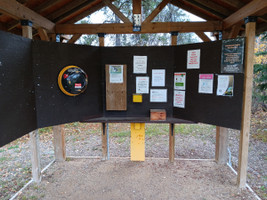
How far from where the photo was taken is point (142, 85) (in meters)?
3.42

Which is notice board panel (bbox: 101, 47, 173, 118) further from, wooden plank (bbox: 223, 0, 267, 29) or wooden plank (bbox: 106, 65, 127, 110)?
wooden plank (bbox: 223, 0, 267, 29)

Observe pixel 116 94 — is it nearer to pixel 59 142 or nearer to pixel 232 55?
pixel 59 142

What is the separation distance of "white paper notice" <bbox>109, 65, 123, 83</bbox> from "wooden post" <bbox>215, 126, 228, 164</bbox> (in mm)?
2235

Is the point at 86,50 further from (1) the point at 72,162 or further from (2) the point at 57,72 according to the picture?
(1) the point at 72,162

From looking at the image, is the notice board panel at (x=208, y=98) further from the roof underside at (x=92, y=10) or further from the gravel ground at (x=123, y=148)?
the gravel ground at (x=123, y=148)

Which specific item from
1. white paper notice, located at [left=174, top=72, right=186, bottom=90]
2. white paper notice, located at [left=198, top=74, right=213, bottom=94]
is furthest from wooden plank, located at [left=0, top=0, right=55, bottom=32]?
white paper notice, located at [left=198, top=74, right=213, bottom=94]

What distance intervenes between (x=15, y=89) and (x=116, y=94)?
160 cm

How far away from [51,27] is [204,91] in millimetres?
3006

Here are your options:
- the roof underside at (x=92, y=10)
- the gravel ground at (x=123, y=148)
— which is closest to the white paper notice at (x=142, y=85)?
the roof underside at (x=92, y=10)

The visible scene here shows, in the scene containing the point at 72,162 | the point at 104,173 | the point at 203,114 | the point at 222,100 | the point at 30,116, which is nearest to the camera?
the point at 30,116

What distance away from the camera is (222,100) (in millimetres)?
2873

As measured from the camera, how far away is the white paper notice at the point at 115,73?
11.1ft

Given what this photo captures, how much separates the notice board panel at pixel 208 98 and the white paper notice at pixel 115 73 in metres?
1.02

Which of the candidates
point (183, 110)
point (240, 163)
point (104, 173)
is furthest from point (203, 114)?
point (104, 173)
